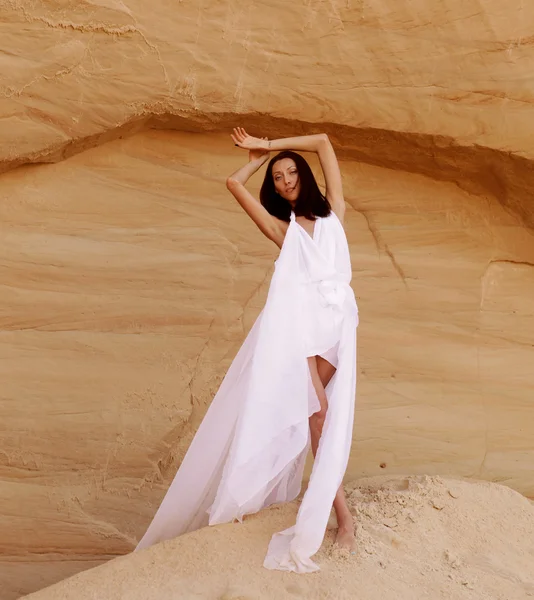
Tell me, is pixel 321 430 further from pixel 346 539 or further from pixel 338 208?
pixel 338 208

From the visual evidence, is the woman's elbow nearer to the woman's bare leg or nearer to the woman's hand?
the woman's hand

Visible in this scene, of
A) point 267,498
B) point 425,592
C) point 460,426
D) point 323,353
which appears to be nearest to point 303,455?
point 267,498

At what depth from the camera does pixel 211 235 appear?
436 cm

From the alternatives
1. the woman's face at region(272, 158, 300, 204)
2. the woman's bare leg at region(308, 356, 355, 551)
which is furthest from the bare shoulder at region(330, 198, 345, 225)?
the woman's bare leg at region(308, 356, 355, 551)

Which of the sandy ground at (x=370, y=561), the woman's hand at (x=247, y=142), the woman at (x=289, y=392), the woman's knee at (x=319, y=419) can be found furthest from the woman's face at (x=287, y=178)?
the sandy ground at (x=370, y=561)

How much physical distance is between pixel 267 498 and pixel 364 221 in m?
1.76

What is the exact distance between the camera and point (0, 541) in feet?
13.1

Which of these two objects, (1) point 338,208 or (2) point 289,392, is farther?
(1) point 338,208

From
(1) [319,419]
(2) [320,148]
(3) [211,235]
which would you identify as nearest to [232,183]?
(2) [320,148]

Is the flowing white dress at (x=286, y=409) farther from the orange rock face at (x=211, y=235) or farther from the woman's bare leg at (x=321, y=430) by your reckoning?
the orange rock face at (x=211, y=235)

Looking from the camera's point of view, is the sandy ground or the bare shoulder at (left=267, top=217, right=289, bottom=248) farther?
the bare shoulder at (left=267, top=217, right=289, bottom=248)

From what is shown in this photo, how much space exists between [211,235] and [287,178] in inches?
46.8

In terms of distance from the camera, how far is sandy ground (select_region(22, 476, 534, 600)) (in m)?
2.79

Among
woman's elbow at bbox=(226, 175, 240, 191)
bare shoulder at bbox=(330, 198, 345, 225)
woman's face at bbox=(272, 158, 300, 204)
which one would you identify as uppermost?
woman's face at bbox=(272, 158, 300, 204)
